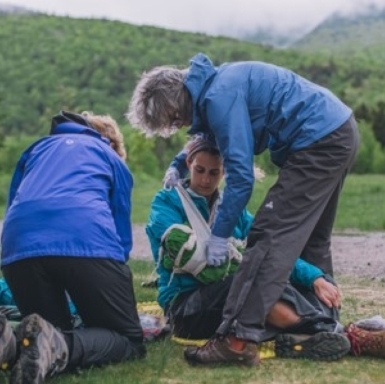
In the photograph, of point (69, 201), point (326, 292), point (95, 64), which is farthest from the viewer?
point (95, 64)

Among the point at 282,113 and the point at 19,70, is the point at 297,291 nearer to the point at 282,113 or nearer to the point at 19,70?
the point at 282,113

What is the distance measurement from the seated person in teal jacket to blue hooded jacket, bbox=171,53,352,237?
416 millimetres

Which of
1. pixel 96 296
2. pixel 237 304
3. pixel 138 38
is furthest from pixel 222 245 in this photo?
pixel 138 38

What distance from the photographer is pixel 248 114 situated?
4.74m

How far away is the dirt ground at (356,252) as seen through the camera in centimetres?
985

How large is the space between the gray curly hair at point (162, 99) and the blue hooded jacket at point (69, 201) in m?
0.27

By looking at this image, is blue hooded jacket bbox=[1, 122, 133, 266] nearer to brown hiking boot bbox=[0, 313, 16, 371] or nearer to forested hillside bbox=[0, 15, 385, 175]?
brown hiking boot bbox=[0, 313, 16, 371]

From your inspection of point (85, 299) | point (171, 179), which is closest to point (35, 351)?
point (85, 299)

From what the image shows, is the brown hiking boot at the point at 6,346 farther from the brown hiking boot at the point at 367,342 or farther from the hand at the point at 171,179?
the brown hiking boot at the point at 367,342

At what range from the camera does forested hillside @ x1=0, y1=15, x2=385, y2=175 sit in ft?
231

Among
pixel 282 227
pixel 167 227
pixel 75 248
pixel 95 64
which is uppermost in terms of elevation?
pixel 282 227

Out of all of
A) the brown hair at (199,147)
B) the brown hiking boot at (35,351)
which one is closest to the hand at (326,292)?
the brown hair at (199,147)

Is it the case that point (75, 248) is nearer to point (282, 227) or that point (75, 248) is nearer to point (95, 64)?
point (282, 227)

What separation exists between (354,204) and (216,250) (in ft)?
60.4
